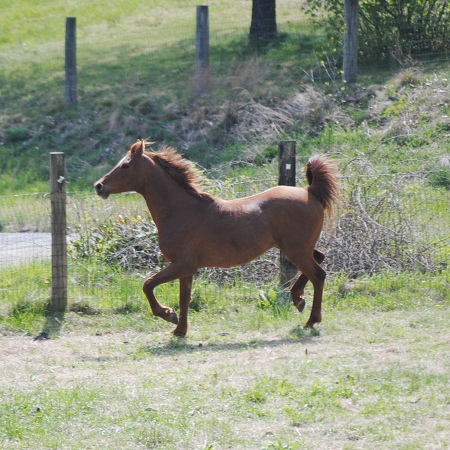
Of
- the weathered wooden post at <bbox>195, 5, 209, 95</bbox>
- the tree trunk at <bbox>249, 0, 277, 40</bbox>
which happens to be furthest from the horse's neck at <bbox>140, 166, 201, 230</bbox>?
the tree trunk at <bbox>249, 0, 277, 40</bbox>

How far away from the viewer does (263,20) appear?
21.4 meters

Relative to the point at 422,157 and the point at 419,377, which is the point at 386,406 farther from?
the point at 422,157

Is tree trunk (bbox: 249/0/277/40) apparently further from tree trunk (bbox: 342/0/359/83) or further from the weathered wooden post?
tree trunk (bbox: 342/0/359/83)

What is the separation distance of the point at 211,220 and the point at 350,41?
30.0 feet

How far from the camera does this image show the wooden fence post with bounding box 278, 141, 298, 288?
975 centimetres

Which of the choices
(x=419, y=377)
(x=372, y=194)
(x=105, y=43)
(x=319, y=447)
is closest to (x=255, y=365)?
(x=419, y=377)

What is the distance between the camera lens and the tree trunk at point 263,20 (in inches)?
837

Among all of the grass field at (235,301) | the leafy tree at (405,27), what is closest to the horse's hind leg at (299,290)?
the grass field at (235,301)

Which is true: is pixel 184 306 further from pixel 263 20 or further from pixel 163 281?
pixel 263 20

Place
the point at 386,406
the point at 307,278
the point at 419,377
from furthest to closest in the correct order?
the point at 307,278 < the point at 419,377 < the point at 386,406

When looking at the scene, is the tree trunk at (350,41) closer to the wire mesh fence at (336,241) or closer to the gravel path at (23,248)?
the wire mesh fence at (336,241)

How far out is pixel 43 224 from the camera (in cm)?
1334

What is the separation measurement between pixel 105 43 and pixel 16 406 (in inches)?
787

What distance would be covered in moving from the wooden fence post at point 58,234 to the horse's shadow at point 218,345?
162cm
